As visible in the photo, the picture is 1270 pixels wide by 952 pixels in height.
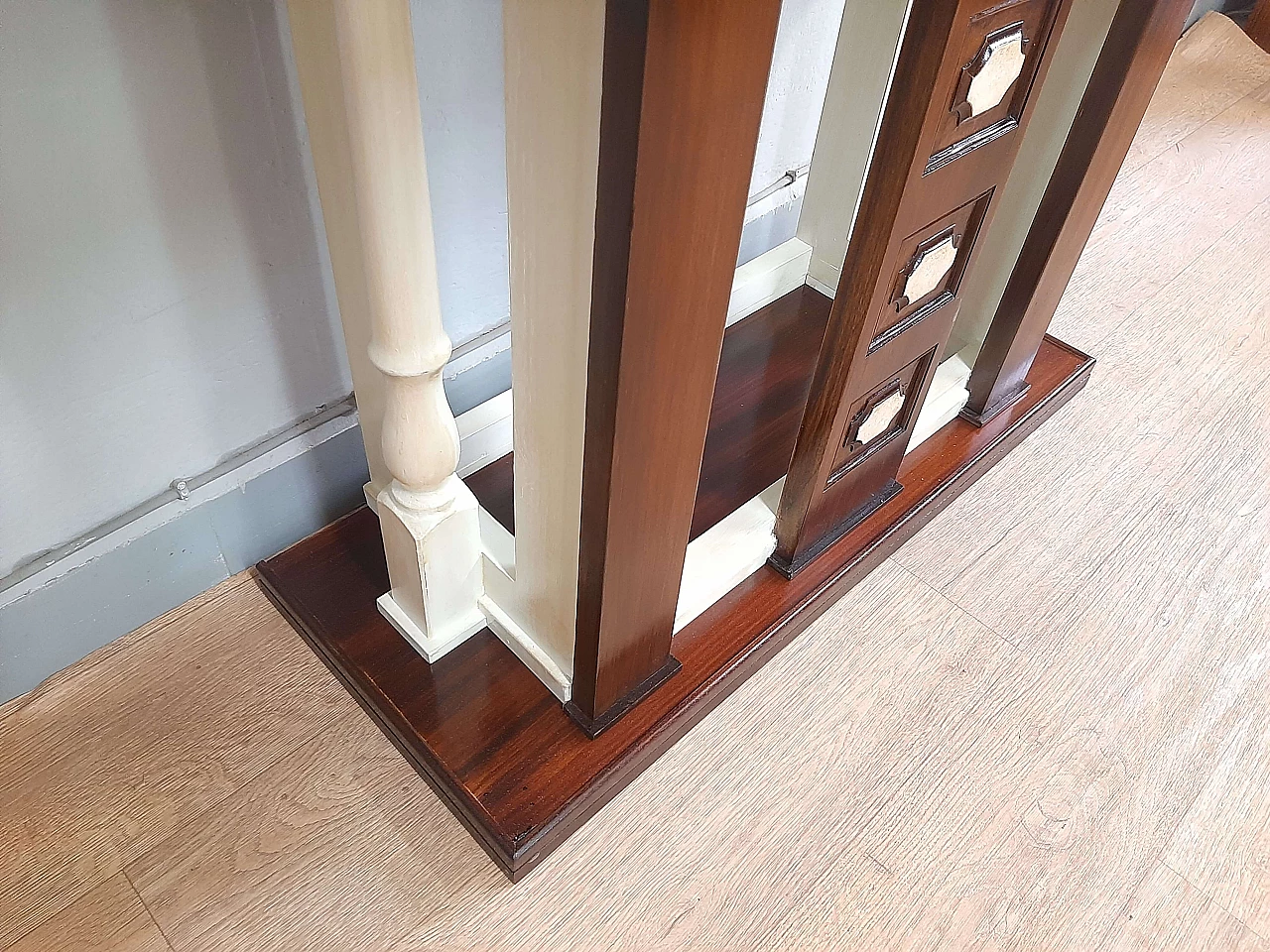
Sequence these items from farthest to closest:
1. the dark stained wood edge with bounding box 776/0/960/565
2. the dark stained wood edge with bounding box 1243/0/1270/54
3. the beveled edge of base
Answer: the dark stained wood edge with bounding box 1243/0/1270/54 → the beveled edge of base → the dark stained wood edge with bounding box 776/0/960/565

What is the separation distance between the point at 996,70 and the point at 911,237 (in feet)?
0.49

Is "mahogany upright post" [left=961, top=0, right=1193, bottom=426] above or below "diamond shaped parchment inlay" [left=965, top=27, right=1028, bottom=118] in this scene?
below

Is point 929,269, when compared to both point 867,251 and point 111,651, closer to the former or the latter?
point 867,251

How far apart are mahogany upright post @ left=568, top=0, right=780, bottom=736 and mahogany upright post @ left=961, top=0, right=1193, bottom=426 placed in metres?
0.61

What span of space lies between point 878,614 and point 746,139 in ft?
2.36

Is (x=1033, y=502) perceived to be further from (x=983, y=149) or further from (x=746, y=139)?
(x=746, y=139)

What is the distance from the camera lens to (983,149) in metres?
0.88

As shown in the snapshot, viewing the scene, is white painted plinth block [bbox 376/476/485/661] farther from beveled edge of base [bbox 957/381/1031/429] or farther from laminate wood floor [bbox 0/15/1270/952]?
beveled edge of base [bbox 957/381/1031/429]

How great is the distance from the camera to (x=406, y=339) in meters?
0.79

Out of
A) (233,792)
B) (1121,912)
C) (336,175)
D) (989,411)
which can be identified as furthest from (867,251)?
(233,792)

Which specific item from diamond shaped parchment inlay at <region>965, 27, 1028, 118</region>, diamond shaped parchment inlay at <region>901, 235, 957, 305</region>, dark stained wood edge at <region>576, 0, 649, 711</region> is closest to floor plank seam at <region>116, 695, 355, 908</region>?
dark stained wood edge at <region>576, 0, 649, 711</region>

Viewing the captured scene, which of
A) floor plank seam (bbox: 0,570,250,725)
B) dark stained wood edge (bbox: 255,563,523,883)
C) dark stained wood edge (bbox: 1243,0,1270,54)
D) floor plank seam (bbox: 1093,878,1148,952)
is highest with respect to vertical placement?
dark stained wood edge (bbox: 1243,0,1270,54)

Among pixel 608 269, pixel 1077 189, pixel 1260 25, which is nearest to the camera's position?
pixel 608 269

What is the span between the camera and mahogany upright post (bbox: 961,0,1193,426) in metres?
1.02
